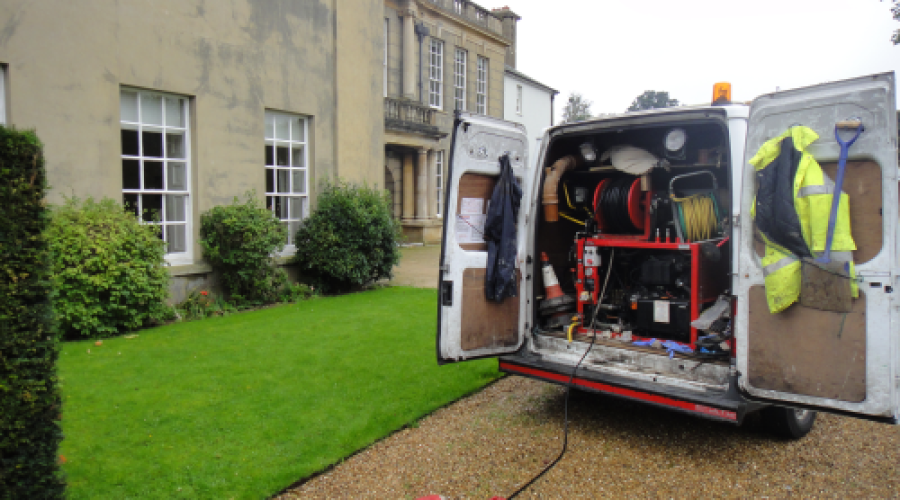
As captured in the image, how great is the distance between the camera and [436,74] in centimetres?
2233

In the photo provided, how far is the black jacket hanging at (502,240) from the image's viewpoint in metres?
4.90

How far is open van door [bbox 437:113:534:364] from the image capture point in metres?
4.75

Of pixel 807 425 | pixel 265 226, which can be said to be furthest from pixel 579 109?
pixel 807 425

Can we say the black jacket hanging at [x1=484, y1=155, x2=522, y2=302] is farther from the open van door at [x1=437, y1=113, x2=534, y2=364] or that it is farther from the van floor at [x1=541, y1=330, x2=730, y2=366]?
the van floor at [x1=541, y1=330, x2=730, y2=366]

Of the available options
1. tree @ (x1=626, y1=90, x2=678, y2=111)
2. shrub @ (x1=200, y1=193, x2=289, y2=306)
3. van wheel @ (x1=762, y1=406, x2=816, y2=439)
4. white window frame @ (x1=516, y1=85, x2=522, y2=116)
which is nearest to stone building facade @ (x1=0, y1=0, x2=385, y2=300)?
shrub @ (x1=200, y1=193, x2=289, y2=306)

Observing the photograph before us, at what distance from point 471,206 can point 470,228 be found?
18 centimetres

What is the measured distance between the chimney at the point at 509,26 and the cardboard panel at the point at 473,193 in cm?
2318

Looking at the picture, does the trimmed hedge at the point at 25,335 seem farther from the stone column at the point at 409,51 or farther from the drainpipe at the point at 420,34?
the drainpipe at the point at 420,34

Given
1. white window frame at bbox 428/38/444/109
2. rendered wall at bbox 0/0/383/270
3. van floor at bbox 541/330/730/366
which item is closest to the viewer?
Answer: van floor at bbox 541/330/730/366

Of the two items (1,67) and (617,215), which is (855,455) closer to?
(617,215)

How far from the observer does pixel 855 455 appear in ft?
13.7

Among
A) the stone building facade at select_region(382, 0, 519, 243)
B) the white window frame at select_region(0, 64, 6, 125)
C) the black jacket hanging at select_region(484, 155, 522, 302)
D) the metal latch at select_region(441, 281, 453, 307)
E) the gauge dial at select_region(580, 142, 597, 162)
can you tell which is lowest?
the metal latch at select_region(441, 281, 453, 307)

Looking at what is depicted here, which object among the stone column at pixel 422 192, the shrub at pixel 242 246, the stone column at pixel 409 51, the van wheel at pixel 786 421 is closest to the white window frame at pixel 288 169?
the shrub at pixel 242 246

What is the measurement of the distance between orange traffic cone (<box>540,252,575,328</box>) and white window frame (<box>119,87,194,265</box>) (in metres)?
5.78
